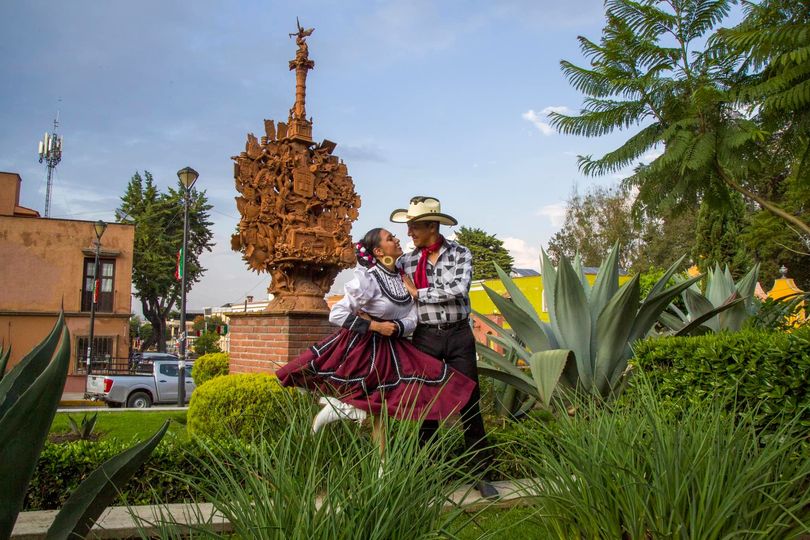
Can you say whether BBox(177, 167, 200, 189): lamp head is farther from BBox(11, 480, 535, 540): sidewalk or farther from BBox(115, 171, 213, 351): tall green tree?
BBox(115, 171, 213, 351): tall green tree

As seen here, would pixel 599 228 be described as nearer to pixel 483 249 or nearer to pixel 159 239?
pixel 483 249

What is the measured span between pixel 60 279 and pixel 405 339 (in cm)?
3142

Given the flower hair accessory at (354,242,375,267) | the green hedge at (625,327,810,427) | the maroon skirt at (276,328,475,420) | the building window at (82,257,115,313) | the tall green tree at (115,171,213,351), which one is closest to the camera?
the green hedge at (625,327,810,427)

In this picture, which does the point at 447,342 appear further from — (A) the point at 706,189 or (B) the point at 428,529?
(A) the point at 706,189

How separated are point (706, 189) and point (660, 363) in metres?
5.49

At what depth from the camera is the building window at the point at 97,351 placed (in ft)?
97.4

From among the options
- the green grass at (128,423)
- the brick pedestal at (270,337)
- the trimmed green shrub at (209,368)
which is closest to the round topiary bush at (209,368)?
the trimmed green shrub at (209,368)

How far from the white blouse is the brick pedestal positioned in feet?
13.0

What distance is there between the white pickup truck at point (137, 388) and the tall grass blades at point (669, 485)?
15.4 metres

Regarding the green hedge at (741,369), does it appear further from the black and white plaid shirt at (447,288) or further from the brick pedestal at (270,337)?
the brick pedestal at (270,337)

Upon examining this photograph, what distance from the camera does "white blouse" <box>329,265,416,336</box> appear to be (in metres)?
3.96

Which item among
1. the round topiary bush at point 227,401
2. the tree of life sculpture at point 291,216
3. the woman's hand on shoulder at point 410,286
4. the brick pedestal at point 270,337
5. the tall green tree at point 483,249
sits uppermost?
the tall green tree at point 483,249

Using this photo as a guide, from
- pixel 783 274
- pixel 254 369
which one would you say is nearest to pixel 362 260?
pixel 254 369

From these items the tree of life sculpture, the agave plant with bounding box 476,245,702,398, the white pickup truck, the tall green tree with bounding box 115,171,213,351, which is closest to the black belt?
the agave plant with bounding box 476,245,702,398
